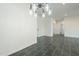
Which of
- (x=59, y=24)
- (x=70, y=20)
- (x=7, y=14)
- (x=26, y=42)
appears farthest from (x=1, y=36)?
(x=70, y=20)

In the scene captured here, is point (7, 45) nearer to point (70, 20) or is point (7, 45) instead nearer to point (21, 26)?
point (21, 26)

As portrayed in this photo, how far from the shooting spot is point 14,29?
286cm

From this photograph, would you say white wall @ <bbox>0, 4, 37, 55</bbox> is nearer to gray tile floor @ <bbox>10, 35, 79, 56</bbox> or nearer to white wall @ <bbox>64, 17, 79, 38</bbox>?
gray tile floor @ <bbox>10, 35, 79, 56</bbox>

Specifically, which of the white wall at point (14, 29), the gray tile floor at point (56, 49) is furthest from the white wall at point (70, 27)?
the white wall at point (14, 29)

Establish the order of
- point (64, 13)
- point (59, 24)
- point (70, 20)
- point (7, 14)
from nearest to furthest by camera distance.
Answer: point (7, 14), point (59, 24), point (64, 13), point (70, 20)

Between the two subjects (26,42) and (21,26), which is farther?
(26,42)

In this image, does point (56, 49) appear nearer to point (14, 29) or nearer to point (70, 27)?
point (70, 27)

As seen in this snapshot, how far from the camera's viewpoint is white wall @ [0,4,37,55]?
2.37 meters

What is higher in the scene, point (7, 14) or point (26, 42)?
point (7, 14)

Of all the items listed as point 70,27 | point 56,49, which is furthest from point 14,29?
point 70,27

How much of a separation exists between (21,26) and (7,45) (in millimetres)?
921

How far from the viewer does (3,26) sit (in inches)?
93.9

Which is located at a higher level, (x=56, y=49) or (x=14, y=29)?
(x=14, y=29)

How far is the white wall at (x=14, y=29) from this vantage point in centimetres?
237
